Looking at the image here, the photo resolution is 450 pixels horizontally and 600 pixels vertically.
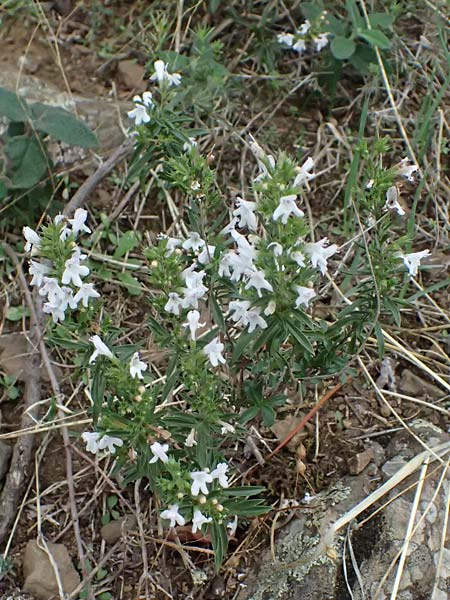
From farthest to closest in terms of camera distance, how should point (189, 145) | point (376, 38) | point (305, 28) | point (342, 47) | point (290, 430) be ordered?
point (305, 28) → point (342, 47) → point (376, 38) → point (290, 430) → point (189, 145)

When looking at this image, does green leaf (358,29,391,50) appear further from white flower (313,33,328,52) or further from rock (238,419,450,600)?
rock (238,419,450,600)

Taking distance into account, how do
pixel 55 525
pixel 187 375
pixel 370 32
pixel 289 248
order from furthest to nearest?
pixel 370 32 → pixel 55 525 → pixel 187 375 → pixel 289 248

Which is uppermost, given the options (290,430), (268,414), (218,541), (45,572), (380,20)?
(380,20)

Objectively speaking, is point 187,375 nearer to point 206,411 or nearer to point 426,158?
point 206,411

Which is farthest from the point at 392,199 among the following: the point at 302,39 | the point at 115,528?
the point at 302,39

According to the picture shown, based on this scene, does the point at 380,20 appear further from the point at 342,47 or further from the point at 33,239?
the point at 33,239

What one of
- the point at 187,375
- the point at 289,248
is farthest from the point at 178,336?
the point at 289,248

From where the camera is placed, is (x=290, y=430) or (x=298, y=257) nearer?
(x=298, y=257)

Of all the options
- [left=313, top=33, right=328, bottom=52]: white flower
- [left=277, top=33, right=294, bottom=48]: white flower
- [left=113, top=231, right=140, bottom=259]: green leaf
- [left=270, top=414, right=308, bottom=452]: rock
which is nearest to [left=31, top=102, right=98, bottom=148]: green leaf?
[left=113, top=231, right=140, bottom=259]: green leaf
